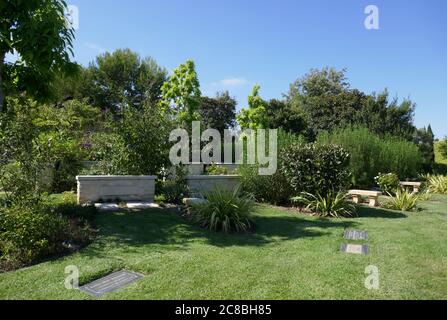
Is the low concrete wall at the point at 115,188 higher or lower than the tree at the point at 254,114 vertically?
lower

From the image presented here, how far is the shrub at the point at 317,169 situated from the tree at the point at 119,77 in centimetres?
2144

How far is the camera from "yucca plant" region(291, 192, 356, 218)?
8094 mm

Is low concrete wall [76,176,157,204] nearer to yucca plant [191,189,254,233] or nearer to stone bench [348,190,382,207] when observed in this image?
yucca plant [191,189,254,233]

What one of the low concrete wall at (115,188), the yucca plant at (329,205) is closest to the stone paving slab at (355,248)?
the yucca plant at (329,205)

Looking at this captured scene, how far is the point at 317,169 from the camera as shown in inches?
341

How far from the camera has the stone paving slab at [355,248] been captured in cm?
521

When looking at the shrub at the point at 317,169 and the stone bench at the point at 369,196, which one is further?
the stone bench at the point at 369,196

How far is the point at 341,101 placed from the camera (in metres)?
25.7

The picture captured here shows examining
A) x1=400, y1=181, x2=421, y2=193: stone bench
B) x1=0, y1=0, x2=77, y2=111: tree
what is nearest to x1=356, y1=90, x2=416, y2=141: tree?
x1=400, y1=181, x2=421, y2=193: stone bench

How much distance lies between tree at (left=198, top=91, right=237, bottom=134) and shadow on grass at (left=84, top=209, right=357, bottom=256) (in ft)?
86.3

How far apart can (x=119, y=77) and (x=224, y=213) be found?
89.7 feet

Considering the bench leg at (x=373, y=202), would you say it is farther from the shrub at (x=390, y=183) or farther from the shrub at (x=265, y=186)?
the shrub at (x=390, y=183)
